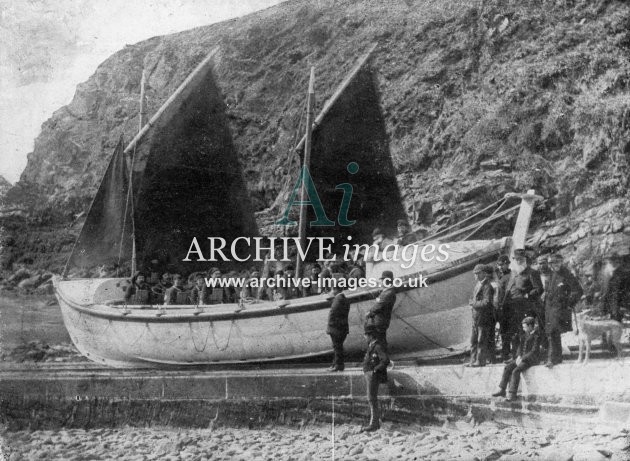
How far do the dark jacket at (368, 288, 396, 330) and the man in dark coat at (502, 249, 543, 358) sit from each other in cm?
124

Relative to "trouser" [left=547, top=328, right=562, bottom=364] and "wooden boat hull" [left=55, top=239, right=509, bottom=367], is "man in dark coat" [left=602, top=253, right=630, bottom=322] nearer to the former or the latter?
"trouser" [left=547, top=328, right=562, bottom=364]

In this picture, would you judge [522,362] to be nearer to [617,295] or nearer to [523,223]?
[617,295]

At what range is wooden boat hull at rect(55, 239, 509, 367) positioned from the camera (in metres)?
7.62

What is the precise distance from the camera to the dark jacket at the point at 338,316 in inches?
286

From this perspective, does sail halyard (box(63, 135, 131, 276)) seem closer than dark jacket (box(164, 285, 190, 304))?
No

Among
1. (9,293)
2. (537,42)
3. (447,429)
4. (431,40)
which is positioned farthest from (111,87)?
(447,429)

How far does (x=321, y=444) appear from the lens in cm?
685

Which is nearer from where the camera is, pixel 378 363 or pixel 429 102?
pixel 378 363

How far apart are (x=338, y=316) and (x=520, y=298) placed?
208 cm

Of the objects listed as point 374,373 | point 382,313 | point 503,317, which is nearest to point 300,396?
point 374,373

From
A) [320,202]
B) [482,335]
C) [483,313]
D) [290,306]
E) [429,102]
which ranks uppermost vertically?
[429,102]

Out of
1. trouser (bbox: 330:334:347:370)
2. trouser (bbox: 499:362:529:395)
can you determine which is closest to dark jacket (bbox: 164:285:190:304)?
trouser (bbox: 330:334:347:370)

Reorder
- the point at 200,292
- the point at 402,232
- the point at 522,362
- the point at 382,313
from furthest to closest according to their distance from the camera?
the point at 200,292, the point at 402,232, the point at 382,313, the point at 522,362

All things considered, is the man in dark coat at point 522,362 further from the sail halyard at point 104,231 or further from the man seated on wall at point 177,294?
the sail halyard at point 104,231
